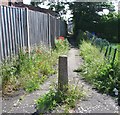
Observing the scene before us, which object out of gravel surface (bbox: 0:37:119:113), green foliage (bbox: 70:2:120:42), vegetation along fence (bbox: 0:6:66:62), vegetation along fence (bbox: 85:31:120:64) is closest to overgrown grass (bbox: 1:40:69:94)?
vegetation along fence (bbox: 0:6:66:62)

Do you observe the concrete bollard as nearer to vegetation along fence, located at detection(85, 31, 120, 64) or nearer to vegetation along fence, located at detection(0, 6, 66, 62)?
vegetation along fence, located at detection(0, 6, 66, 62)

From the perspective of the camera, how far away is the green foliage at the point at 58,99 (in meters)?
4.59

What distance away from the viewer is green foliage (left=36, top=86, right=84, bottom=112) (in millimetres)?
4593

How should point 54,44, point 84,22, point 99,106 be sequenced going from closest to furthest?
point 99,106 → point 54,44 → point 84,22


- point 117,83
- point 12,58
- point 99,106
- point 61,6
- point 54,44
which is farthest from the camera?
point 61,6

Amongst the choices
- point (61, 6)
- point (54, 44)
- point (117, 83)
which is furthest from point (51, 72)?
point (61, 6)

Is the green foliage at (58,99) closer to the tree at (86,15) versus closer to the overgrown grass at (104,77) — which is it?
the overgrown grass at (104,77)

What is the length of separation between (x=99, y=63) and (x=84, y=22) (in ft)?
77.6

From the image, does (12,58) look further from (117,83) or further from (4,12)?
(117,83)

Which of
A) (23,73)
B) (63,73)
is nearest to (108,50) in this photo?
(23,73)

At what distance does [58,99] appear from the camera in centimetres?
481

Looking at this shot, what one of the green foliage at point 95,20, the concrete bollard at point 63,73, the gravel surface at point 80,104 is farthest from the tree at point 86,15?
the concrete bollard at point 63,73

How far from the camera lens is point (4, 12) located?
6.02 meters

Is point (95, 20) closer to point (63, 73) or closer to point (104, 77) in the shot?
point (104, 77)
